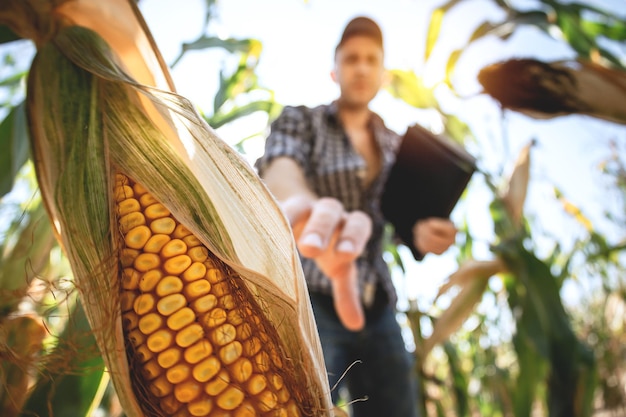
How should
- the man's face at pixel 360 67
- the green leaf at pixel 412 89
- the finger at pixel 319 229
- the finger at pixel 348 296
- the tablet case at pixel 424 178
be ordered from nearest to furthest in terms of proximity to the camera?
1. the finger at pixel 319 229
2. the finger at pixel 348 296
3. the tablet case at pixel 424 178
4. the man's face at pixel 360 67
5. the green leaf at pixel 412 89

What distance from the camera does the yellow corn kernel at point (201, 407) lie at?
0.24 metres

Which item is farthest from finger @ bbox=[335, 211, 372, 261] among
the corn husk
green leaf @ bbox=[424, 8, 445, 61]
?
green leaf @ bbox=[424, 8, 445, 61]

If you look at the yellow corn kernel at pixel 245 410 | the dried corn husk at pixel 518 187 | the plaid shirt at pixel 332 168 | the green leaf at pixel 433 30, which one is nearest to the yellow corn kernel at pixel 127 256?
the yellow corn kernel at pixel 245 410

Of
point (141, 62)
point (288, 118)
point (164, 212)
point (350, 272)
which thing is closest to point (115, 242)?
point (164, 212)

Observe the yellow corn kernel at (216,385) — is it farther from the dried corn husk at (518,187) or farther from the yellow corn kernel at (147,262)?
the dried corn husk at (518,187)

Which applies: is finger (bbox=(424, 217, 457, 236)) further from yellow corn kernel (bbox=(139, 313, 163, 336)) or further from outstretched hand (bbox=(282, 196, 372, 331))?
yellow corn kernel (bbox=(139, 313, 163, 336))

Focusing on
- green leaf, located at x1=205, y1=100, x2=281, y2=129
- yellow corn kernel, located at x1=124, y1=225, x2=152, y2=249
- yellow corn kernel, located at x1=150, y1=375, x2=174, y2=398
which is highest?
green leaf, located at x1=205, y1=100, x2=281, y2=129

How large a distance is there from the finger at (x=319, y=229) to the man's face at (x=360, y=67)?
12.7 inches

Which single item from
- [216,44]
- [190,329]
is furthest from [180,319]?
[216,44]

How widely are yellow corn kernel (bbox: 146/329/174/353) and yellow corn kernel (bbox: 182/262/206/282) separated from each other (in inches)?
1.2

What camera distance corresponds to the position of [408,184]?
23.7 inches

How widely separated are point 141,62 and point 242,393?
24cm

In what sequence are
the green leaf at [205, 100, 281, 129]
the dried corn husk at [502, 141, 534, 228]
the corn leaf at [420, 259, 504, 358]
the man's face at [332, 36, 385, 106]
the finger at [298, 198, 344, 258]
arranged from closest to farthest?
the finger at [298, 198, 344, 258] → the man's face at [332, 36, 385, 106] → the green leaf at [205, 100, 281, 129] → the corn leaf at [420, 259, 504, 358] → the dried corn husk at [502, 141, 534, 228]

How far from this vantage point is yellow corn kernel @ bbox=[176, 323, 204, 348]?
0.80 feet
